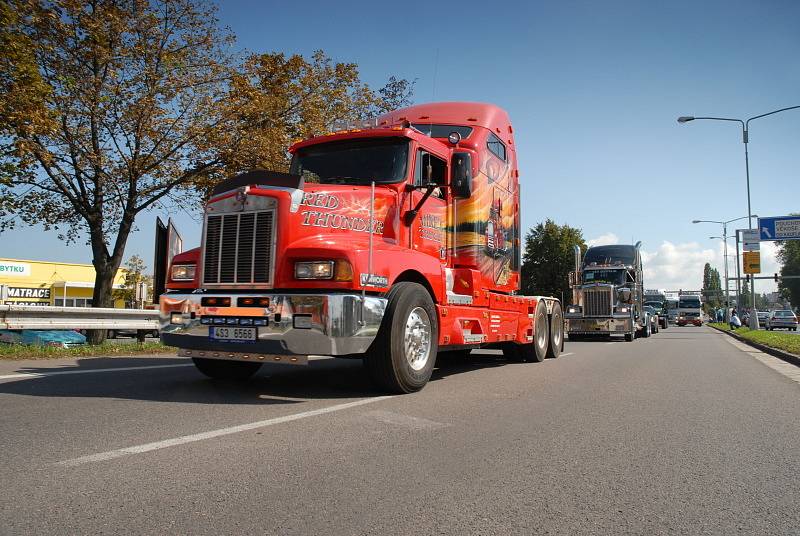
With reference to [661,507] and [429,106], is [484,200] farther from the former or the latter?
[661,507]

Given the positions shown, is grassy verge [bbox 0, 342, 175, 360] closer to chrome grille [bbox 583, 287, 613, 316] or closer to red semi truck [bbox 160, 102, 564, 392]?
red semi truck [bbox 160, 102, 564, 392]

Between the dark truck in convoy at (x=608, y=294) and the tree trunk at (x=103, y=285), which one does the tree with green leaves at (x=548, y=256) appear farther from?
the tree trunk at (x=103, y=285)

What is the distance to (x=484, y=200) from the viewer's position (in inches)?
355

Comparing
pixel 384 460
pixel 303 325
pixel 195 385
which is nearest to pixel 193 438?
pixel 384 460

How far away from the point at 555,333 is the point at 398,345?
7.08m

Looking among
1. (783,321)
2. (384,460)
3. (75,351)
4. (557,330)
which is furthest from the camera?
(783,321)

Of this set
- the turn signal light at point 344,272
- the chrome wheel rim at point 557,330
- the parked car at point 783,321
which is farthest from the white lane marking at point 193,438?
the parked car at point 783,321

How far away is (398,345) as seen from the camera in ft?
20.9

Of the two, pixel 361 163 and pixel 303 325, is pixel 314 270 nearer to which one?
pixel 303 325

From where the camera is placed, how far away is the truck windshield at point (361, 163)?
7.39 metres

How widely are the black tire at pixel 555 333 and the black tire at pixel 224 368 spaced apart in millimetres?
6754

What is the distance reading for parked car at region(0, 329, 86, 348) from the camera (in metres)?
12.5

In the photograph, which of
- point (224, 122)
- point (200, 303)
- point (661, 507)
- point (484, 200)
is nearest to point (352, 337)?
point (200, 303)

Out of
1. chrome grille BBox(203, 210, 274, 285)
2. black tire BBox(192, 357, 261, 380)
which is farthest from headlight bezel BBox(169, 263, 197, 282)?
black tire BBox(192, 357, 261, 380)
